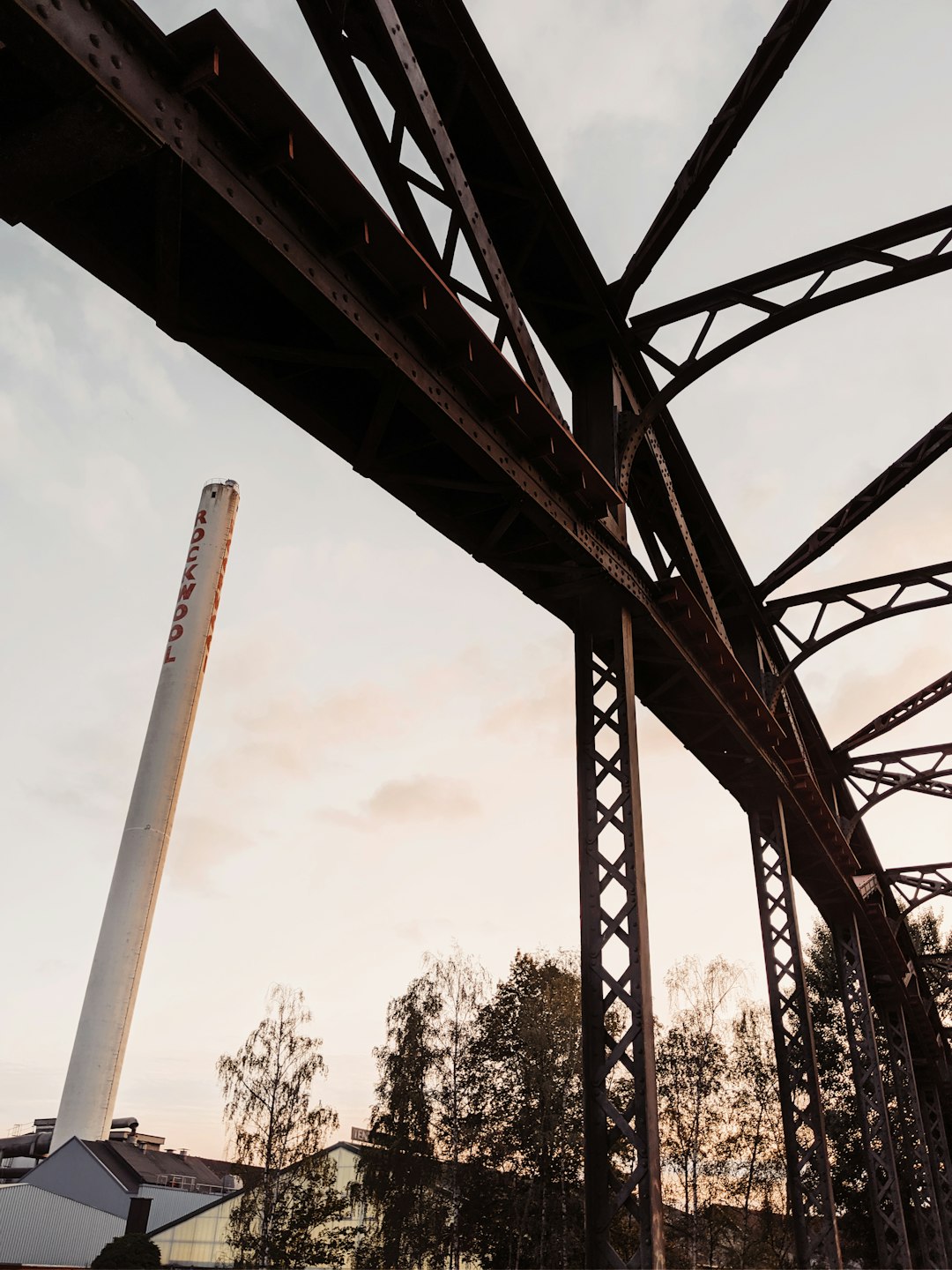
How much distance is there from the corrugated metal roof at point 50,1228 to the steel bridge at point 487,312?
38585 millimetres

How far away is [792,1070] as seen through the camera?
39.4ft

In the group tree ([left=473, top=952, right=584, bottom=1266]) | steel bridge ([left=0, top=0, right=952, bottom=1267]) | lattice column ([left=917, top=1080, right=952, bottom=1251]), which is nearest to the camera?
steel bridge ([left=0, top=0, right=952, bottom=1267])

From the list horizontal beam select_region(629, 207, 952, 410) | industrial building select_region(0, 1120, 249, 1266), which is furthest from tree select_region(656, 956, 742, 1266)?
horizontal beam select_region(629, 207, 952, 410)

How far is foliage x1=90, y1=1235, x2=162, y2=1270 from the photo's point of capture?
92.4 feet

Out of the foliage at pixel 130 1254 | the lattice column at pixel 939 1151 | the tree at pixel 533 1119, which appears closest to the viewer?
the lattice column at pixel 939 1151

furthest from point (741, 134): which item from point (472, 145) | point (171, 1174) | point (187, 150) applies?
point (171, 1174)

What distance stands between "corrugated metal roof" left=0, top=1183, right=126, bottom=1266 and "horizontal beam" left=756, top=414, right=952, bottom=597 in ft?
137

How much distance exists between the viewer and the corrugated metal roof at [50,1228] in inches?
1508

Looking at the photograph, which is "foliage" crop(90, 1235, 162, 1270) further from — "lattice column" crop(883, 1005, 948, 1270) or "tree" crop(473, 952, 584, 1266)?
"lattice column" crop(883, 1005, 948, 1270)

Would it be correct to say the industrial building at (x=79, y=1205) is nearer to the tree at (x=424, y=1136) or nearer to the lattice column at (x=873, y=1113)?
the tree at (x=424, y=1136)

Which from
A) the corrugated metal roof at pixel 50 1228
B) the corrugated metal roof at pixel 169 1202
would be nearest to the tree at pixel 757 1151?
the corrugated metal roof at pixel 169 1202

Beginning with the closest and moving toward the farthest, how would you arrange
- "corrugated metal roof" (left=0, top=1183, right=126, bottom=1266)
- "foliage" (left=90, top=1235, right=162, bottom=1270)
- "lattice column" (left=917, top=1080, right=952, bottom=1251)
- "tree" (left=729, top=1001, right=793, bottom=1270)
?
"lattice column" (left=917, top=1080, right=952, bottom=1251) → "foliage" (left=90, top=1235, right=162, bottom=1270) → "tree" (left=729, top=1001, right=793, bottom=1270) → "corrugated metal roof" (left=0, top=1183, right=126, bottom=1266)

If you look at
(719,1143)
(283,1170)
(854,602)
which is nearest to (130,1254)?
(283,1170)

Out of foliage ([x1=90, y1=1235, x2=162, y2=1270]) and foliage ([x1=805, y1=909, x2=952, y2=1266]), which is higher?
foliage ([x1=805, y1=909, x2=952, y2=1266])
